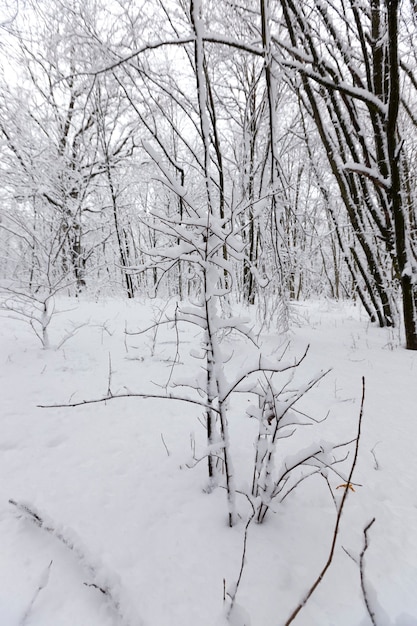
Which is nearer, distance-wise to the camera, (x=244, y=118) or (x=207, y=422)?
(x=207, y=422)

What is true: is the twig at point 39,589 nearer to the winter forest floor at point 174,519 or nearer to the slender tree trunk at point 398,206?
the winter forest floor at point 174,519

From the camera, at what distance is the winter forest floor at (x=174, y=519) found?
86 centimetres

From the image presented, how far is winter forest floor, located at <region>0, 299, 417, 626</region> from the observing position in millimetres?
863

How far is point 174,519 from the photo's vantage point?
1.17 metres

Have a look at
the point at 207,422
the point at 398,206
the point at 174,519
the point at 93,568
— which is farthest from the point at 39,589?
the point at 398,206

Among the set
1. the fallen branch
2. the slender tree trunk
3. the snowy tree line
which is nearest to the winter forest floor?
the fallen branch

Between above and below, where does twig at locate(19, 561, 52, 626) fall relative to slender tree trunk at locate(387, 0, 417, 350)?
below

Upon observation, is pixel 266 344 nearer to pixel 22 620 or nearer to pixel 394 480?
pixel 394 480

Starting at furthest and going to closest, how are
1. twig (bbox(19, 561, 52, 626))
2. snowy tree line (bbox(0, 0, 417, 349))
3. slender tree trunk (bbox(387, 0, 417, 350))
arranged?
slender tree trunk (bbox(387, 0, 417, 350))
snowy tree line (bbox(0, 0, 417, 349))
twig (bbox(19, 561, 52, 626))

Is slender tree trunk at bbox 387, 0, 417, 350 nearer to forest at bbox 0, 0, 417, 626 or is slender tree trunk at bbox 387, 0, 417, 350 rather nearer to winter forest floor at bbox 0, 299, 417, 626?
forest at bbox 0, 0, 417, 626

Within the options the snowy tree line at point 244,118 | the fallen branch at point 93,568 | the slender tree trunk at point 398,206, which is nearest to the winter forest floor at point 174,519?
the fallen branch at point 93,568

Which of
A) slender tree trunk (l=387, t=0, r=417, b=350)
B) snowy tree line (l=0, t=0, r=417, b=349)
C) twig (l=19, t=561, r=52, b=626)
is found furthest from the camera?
slender tree trunk (l=387, t=0, r=417, b=350)

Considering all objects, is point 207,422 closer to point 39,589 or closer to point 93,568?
point 93,568

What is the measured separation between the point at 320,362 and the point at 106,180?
867cm
